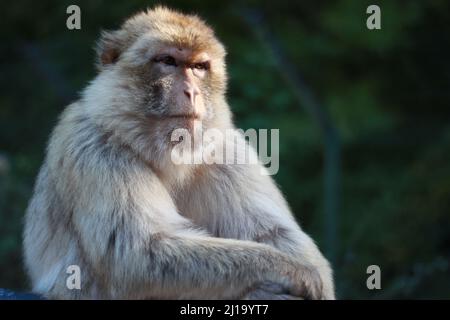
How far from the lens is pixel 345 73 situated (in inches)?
527

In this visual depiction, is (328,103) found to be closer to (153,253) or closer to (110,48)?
(110,48)

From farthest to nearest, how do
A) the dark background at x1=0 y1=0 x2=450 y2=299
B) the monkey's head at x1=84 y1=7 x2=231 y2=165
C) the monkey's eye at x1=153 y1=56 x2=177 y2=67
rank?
the dark background at x1=0 y1=0 x2=450 y2=299 → the monkey's eye at x1=153 y1=56 x2=177 y2=67 → the monkey's head at x1=84 y1=7 x2=231 y2=165

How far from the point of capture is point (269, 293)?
188 inches

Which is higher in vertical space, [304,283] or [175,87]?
[175,87]

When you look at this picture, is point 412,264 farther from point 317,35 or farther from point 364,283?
point 317,35

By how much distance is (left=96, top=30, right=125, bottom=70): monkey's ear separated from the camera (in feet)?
17.6

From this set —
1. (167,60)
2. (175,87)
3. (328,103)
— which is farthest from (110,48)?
(328,103)

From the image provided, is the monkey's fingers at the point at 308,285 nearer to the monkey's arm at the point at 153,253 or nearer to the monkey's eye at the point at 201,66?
the monkey's arm at the point at 153,253

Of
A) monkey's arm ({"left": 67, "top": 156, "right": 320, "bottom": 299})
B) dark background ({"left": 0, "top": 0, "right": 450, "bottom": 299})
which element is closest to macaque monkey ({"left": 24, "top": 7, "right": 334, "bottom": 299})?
monkey's arm ({"left": 67, "top": 156, "right": 320, "bottom": 299})

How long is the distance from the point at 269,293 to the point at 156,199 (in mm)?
706

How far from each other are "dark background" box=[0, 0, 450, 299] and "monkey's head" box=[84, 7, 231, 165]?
5.11 meters

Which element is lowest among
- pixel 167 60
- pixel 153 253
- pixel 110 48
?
pixel 153 253

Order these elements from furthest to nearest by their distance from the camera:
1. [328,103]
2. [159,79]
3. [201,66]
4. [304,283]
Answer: [328,103]
[201,66]
[159,79]
[304,283]

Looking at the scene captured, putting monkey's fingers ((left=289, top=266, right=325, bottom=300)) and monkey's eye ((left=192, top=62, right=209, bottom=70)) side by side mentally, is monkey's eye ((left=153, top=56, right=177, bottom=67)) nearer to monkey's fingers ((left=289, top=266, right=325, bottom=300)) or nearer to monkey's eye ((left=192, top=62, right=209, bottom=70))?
monkey's eye ((left=192, top=62, right=209, bottom=70))
